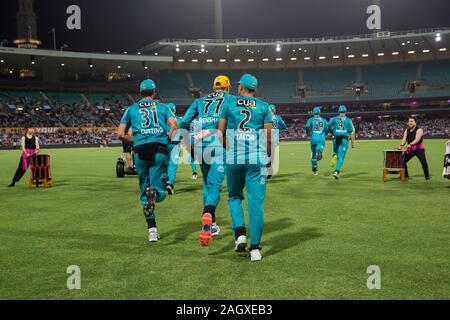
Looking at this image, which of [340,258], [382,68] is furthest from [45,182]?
[382,68]

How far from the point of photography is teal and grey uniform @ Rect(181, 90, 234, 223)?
6738 mm

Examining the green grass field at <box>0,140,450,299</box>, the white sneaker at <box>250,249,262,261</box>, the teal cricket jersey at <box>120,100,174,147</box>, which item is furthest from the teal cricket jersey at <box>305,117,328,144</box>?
the white sneaker at <box>250,249,262,261</box>

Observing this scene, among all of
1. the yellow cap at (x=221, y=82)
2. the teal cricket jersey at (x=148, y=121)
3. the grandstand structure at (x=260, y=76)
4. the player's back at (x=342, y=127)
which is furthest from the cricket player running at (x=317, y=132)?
the grandstand structure at (x=260, y=76)

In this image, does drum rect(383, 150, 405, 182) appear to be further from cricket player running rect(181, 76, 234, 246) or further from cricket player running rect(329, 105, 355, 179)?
cricket player running rect(181, 76, 234, 246)

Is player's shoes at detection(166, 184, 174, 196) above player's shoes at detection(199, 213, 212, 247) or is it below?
below

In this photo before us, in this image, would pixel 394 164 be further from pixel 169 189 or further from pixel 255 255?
pixel 255 255

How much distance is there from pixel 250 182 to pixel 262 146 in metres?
0.53

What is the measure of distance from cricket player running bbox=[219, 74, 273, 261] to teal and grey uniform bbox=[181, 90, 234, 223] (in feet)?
2.38

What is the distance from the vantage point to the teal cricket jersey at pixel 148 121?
22.2 feet

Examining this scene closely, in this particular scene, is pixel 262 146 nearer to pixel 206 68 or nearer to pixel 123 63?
pixel 123 63

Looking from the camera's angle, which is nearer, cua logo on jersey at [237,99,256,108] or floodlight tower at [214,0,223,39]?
cua logo on jersey at [237,99,256,108]

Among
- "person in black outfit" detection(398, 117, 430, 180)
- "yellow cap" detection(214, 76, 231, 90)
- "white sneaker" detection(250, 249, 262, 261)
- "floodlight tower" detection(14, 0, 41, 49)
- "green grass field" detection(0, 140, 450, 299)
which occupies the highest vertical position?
"floodlight tower" detection(14, 0, 41, 49)

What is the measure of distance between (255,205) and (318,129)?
11006mm

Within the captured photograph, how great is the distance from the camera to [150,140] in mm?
6750
